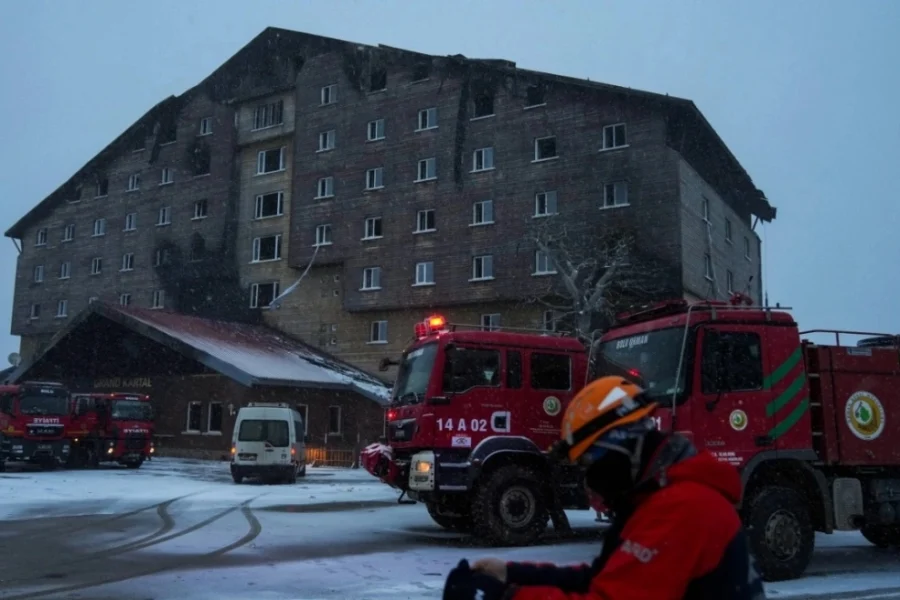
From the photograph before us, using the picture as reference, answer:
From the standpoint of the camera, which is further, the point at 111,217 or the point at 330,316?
the point at 111,217

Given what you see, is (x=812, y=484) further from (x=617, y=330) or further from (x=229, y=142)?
(x=229, y=142)

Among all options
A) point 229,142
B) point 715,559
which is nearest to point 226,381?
point 229,142

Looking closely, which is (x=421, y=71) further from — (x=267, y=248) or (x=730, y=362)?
(x=730, y=362)

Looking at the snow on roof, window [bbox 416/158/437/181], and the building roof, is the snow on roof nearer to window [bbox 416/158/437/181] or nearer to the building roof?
window [bbox 416/158/437/181]

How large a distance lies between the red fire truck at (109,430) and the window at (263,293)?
15.5 meters

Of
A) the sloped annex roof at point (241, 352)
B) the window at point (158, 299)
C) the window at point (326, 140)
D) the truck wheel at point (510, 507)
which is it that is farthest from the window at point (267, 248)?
the truck wheel at point (510, 507)

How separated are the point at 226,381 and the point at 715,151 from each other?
78.2 ft

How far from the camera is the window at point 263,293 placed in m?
45.2

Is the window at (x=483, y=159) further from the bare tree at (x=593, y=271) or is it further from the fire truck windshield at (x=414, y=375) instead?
the fire truck windshield at (x=414, y=375)

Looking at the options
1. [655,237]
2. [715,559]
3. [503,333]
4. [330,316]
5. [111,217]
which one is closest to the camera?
[715,559]

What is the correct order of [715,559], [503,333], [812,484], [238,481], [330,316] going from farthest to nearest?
[330,316], [238,481], [503,333], [812,484], [715,559]

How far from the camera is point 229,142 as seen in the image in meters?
47.8

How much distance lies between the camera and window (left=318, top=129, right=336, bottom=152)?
43625 mm

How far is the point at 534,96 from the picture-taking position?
37812 mm
